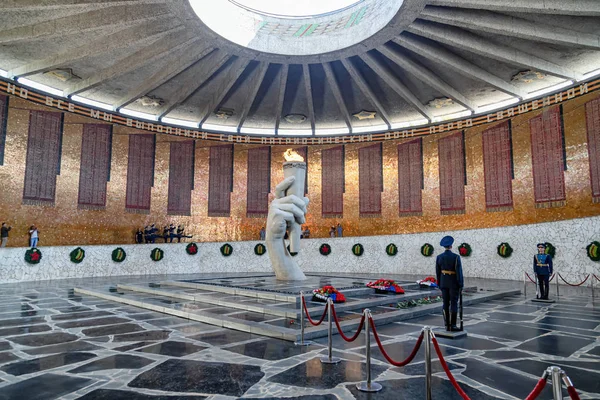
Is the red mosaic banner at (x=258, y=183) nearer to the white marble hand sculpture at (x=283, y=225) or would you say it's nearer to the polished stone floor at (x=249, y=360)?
the white marble hand sculpture at (x=283, y=225)

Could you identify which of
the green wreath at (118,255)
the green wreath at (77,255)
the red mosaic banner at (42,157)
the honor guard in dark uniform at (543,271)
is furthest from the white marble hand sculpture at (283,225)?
the red mosaic banner at (42,157)

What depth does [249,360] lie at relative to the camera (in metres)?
4.14

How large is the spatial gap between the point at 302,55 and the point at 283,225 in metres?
8.11

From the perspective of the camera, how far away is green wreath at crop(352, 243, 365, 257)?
17922 millimetres

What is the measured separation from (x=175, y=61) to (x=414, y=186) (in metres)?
12.3

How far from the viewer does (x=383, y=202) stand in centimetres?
1975

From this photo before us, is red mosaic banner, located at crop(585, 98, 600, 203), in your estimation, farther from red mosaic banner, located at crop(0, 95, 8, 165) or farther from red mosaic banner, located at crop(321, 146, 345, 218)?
red mosaic banner, located at crop(0, 95, 8, 165)

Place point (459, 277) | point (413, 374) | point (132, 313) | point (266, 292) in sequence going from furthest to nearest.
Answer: point (266, 292)
point (132, 313)
point (459, 277)
point (413, 374)

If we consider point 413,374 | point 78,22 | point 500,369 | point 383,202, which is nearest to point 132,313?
point 413,374

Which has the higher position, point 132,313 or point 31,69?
point 31,69

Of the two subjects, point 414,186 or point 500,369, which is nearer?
point 500,369

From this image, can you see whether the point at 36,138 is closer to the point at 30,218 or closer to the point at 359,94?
the point at 30,218

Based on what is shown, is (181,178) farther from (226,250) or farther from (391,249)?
(391,249)

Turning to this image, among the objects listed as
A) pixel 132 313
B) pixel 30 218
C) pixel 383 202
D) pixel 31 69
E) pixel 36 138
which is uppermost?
pixel 31 69
